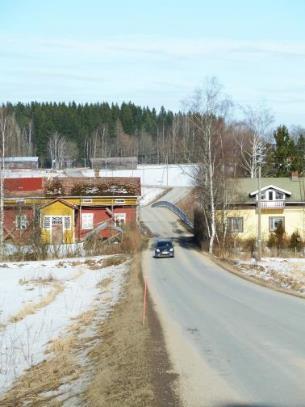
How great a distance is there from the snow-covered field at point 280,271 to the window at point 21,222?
72.1 feet

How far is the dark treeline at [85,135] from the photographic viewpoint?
156 m

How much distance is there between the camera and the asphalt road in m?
9.68

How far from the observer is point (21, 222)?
186 ft

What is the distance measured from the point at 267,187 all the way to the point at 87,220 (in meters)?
18.6

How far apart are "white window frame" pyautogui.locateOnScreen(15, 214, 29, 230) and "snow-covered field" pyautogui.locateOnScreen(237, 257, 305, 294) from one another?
22.0 meters

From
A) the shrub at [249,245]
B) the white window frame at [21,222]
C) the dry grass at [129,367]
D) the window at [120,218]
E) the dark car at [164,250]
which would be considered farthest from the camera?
the window at [120,218]

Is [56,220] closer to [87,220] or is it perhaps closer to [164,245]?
[87,220]

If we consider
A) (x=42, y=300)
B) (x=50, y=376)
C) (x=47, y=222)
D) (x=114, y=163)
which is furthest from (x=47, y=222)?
(x=114, y=163)

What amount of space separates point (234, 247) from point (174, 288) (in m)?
22.0

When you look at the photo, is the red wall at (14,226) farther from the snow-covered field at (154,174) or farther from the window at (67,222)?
the snow-covered field at (154,174)

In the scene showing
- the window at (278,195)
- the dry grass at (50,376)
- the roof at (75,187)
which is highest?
the roof at (75,187)

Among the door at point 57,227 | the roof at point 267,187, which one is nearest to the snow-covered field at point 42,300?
the door at point 57,227

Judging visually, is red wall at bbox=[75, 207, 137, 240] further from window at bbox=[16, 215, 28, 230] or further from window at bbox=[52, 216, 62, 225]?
window at bbox=[16, 215, 28, 230]

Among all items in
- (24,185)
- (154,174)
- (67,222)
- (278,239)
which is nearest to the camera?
(278,239)
